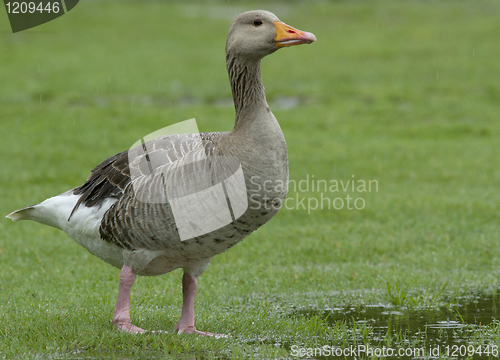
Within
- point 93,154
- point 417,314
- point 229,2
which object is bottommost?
point 417,314

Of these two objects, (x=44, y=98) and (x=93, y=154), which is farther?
(x=44, y=98)

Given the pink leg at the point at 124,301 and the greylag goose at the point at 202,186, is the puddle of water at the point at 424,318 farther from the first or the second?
the pink leg at the point at 124,301

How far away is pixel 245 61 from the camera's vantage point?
570 centimetres

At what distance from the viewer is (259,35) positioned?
5566mm

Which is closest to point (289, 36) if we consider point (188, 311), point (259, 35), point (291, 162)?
point (259, 35)

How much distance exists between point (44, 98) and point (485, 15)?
2254 cm

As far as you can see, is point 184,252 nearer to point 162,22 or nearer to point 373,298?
point 373,298

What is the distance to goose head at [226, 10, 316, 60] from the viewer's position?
18.2ft

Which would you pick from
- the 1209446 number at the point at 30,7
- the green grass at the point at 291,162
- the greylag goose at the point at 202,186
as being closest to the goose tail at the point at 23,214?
the greylag goose at the point at 202,186

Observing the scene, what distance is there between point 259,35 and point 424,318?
3508 mm

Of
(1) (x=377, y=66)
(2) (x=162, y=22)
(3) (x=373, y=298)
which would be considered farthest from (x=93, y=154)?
A: (2) (x=162, y=22)

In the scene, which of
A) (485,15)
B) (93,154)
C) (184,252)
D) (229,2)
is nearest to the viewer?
(184,252)

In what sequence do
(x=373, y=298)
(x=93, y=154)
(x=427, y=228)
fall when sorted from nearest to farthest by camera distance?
(x=373, y=298), (x=427, y=228), (x=93, y=154)

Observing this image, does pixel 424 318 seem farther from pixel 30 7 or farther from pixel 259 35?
pixel 30 7
